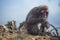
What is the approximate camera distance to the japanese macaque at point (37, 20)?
13.7 ft

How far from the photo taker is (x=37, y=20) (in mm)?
4234

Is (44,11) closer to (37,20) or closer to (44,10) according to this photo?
(44,10)

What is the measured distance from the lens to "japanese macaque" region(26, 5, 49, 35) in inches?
165

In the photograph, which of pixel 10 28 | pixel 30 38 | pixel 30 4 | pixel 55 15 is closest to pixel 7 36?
pixel 10 28

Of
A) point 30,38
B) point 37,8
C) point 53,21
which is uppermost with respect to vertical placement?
point 37,8

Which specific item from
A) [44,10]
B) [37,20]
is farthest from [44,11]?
[37,20]

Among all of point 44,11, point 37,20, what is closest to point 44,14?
point 44,11

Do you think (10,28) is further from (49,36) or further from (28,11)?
(49,36)

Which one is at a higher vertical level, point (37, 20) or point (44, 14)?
point (44, 14)

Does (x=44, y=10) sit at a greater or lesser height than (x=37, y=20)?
greater

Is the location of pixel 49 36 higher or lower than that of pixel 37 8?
lower

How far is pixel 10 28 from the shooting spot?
4.11 metres

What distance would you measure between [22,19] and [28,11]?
22cm

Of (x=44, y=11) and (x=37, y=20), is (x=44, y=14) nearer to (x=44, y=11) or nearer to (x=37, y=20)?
(x=44, y=11)
